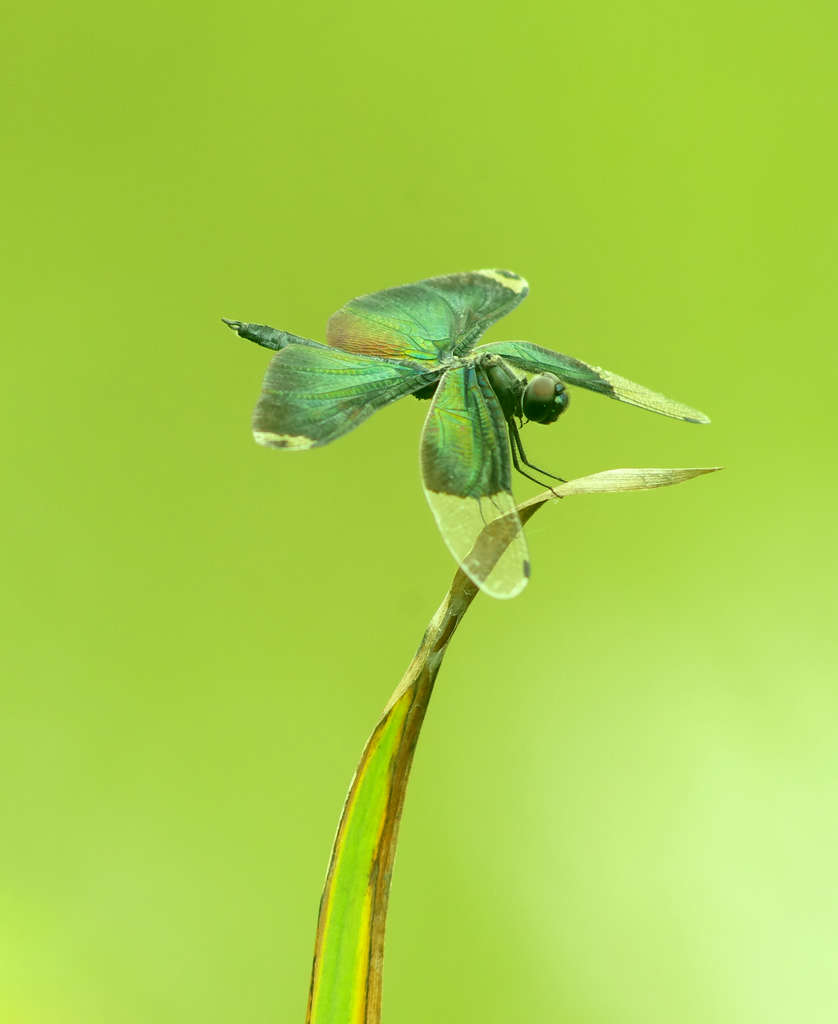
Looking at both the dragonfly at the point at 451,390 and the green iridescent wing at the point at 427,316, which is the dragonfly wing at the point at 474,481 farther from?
the green iridescent wing at the point at 427,316

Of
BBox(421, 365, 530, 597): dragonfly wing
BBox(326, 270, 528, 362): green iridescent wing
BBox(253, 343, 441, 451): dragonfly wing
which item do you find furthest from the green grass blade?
BBox(326, 270, 528, 362): green iridescent wing

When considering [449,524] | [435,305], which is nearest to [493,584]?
[449,524]

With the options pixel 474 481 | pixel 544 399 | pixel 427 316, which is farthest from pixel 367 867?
pixel 427 316

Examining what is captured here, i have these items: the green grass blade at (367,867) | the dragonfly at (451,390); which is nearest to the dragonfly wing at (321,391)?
the dragonfly at (451,390)

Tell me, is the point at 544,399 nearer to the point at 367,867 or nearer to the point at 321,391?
the point at 321,391

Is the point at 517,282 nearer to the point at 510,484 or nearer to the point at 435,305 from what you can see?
the point at 435,305

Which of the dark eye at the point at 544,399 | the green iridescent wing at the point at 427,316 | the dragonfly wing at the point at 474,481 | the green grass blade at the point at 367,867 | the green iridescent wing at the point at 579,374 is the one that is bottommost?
the green grass blade at the point at 367,867

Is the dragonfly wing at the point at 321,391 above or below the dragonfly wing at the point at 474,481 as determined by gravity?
above
